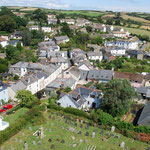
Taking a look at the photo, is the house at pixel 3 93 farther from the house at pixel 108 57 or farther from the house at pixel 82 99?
the house at pixel 108 57

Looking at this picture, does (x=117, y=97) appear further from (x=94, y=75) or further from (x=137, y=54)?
(x=137, y=54)

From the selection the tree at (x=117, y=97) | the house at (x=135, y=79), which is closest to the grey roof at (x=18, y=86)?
the tree at (x=117, y=97)

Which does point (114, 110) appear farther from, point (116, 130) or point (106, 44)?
point (106, 44)

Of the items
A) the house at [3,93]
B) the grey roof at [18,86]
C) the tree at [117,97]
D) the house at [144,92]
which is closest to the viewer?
the tree at [117,97]

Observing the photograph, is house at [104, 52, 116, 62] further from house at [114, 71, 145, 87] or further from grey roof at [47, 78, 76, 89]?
grey roof at [47, 78, 76, 89]

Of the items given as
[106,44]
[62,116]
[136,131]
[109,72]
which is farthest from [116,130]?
[106,44]

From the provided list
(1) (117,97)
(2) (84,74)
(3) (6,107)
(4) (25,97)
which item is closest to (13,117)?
(4) (25,97)
